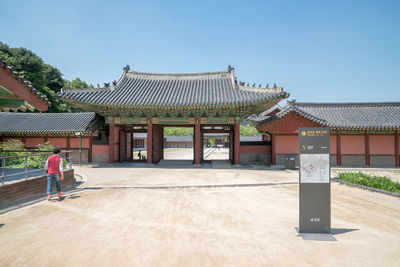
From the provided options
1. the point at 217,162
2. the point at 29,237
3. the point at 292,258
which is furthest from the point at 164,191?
the point at 217,162

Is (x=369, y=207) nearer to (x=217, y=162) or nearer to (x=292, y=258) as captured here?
(x=292, y=258)

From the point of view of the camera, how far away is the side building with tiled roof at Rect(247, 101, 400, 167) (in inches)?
615

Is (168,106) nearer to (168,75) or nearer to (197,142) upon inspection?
(197,142)

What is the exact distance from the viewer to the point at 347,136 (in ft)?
54.3

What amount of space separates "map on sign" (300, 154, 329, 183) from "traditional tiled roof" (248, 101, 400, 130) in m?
11.8

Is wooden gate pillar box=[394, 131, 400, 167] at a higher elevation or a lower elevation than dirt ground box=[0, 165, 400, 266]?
higher


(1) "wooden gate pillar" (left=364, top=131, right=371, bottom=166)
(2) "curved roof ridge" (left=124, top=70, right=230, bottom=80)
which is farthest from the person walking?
(1) "wooden gate pillar" (left=364, top=131, right=371, bottom=166)

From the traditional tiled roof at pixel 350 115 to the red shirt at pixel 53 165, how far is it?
1374cm

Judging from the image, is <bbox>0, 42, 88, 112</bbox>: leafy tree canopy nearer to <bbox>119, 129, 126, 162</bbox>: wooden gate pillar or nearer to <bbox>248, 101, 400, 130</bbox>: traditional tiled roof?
<bbox>119, 129, 126, 162</bbox>: wooden gate pillar

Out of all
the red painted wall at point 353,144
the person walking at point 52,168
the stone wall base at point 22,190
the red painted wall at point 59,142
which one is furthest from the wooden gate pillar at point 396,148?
the red painted wall at point 59,142

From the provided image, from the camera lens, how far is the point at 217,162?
17.2 m

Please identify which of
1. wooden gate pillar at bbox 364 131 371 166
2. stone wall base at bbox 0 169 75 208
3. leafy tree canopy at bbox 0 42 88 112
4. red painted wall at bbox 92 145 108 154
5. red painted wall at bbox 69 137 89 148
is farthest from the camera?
leafy tree canopy at bbox 0 42 88 112

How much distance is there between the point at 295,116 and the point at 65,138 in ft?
65.1

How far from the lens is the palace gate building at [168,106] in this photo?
49.5 feet
